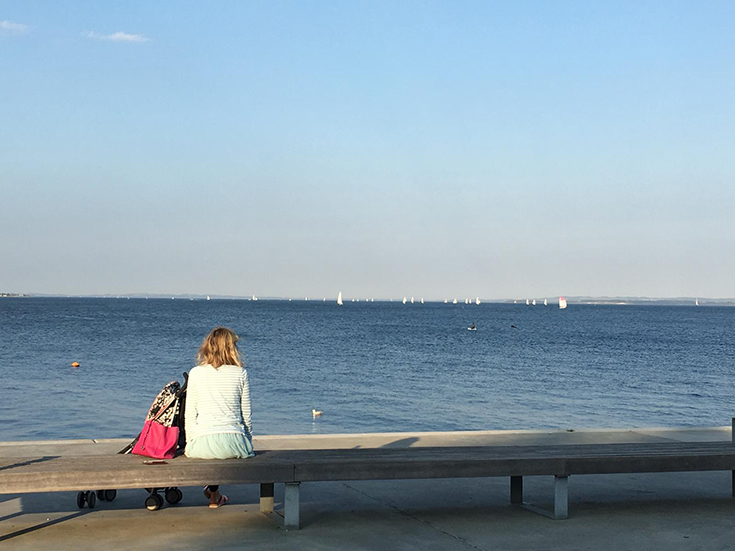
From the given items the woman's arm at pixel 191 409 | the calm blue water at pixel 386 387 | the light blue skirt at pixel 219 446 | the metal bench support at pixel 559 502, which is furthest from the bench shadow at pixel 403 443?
the calm blue water at pixel 386 387

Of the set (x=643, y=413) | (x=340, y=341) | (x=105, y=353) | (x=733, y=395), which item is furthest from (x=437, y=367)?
(x=340, y=341)

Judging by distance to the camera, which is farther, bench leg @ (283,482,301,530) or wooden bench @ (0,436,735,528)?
bench leg @ (283,482,301,530)

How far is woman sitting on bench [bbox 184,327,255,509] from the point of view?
648cm

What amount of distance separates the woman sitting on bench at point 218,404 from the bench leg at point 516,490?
2288mm

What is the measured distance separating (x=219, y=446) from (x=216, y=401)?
1.16 feet

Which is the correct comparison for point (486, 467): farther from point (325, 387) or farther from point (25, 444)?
point (325, 387)

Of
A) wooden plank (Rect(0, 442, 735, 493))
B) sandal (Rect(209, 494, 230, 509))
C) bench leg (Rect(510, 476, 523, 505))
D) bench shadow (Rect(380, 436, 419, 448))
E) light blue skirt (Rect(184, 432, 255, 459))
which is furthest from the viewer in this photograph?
bench shadow (Rect(380, 436, 419, 448))

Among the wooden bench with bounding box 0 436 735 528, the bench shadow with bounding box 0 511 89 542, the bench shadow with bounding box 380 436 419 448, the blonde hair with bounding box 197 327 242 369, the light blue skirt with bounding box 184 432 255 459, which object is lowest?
the bench shadow with bounding box 0 511 89 542

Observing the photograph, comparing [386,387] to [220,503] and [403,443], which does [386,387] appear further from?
[220,503]

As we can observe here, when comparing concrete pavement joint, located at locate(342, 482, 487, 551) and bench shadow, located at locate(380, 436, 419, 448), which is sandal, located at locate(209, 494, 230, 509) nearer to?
concrete pavement joint, located at locate(342, 482, 487, 551)

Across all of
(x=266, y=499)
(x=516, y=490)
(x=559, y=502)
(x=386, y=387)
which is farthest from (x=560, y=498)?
(x=386, y=387)

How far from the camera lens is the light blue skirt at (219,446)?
21.1 feet

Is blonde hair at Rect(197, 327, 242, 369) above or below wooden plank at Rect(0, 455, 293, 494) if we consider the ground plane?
above

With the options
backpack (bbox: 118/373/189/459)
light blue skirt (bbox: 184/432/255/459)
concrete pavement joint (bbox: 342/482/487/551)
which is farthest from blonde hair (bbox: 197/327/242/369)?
concrete pavement joint (bbox: 342/482/487/551)
